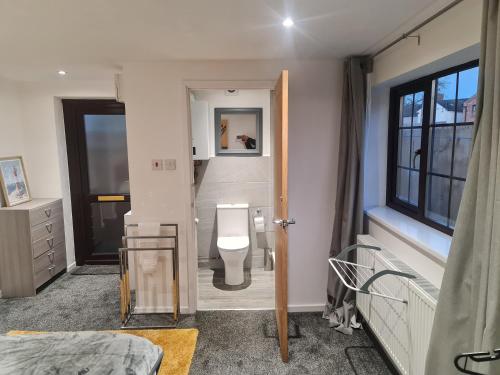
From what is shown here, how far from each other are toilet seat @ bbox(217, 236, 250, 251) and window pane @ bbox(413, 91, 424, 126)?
2.08m

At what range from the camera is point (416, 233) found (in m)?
2.16

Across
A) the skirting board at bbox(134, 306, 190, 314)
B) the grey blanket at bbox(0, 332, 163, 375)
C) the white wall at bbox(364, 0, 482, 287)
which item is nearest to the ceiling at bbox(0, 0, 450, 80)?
the white wall at bbox(364, 0, 482, 287)

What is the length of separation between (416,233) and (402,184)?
2.50 ft

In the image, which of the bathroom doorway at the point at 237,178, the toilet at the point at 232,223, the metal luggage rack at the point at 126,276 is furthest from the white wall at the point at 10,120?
the toilet at the point at 232,223

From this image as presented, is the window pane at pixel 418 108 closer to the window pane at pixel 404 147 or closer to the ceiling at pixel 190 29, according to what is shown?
the window pane at pixel 404 147

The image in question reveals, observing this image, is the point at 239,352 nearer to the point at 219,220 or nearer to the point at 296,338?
the point at 296,338

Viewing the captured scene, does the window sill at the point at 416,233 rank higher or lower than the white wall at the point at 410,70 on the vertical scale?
lower

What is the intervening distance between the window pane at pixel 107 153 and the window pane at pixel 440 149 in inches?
133

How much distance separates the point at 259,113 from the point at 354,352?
107 inches

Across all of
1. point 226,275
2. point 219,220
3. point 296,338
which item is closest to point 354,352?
point 296,338

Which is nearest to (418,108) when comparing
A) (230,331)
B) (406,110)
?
(406,110)

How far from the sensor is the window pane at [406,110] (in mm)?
2660

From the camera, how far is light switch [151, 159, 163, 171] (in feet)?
9.77

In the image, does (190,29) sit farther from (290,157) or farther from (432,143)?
(432,143)
